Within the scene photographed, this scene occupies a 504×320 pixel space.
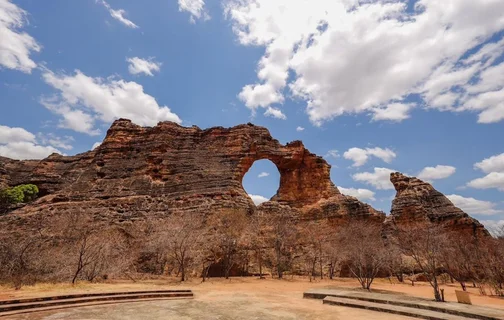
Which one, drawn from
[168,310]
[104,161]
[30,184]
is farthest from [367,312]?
[30,184]

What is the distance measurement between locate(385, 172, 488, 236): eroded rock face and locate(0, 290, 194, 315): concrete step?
37000mm

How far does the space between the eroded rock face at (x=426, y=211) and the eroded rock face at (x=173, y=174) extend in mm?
8148

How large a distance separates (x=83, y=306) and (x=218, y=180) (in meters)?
25.9

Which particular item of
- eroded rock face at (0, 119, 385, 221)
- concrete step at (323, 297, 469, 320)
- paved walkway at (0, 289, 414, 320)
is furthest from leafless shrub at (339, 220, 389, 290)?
paved walkway at (0, 289, 414, 320)

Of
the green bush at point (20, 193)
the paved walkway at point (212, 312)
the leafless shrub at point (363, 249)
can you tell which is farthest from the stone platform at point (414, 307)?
the green bush at point (20, 193)

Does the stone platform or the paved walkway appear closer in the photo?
the paved walkway

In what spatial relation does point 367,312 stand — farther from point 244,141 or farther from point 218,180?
point 244,141

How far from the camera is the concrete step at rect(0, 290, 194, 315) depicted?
33.5 feet

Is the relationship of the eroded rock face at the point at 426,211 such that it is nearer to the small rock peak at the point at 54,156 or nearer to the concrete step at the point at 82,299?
the concrete step at the point at 82,299

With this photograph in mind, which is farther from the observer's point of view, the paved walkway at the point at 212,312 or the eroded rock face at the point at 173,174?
the eroded rock face at the point at 173,174

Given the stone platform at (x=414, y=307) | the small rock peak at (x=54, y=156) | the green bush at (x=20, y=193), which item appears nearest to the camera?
the stone platform at (x=414, y=307)

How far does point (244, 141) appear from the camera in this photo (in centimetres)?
4238

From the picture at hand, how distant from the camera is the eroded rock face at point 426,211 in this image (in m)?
39.7

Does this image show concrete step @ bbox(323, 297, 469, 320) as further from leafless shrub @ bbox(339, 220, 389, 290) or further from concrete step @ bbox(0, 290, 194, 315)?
leafless shrub @ bbox(339, 220, 389, 290)
